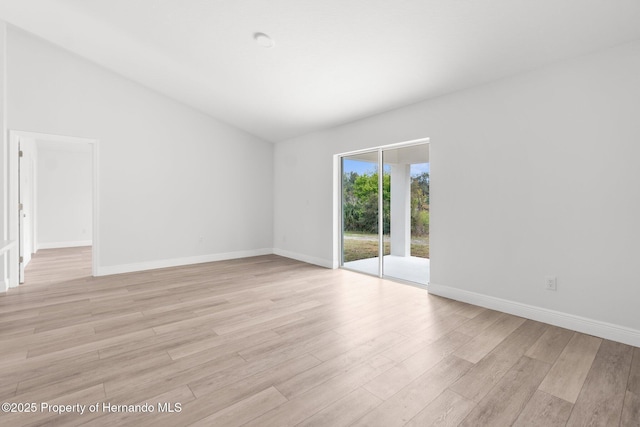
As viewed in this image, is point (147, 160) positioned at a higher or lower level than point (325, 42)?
lower

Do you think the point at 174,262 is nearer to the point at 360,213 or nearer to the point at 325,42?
the point at 360,213

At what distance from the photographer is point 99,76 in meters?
4.64

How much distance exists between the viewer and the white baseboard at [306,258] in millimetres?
5391

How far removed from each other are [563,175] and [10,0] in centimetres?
638

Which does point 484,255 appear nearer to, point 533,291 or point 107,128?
point 533,291

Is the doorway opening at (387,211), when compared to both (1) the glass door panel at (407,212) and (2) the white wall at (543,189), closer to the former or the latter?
(1) the glass door panel at (407,212)

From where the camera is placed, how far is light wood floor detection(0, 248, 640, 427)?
5.30 feet

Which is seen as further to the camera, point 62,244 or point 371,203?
point 62,244

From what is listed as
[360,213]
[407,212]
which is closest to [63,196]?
[360,213]

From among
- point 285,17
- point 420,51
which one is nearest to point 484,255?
point 420,51

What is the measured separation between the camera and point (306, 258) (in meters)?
5.84

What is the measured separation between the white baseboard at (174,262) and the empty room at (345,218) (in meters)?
0.04

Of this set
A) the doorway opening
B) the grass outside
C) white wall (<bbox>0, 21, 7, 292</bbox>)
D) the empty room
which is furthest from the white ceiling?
the grass outside

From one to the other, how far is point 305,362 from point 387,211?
9.70 feet
